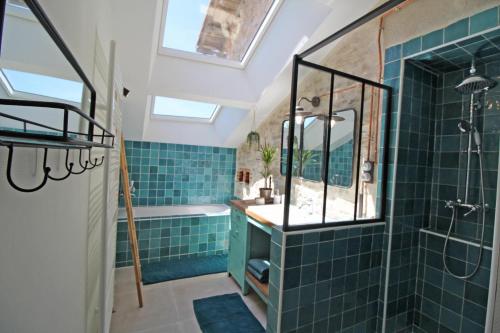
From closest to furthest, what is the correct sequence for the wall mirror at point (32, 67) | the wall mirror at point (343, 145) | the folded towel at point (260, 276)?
the wall mirror at point (32, 67)
the wall mirror at point (343, 145)
the folded towel at point (260, 276)

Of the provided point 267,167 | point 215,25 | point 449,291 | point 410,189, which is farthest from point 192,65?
point 449,291

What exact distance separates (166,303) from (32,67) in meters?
2.35

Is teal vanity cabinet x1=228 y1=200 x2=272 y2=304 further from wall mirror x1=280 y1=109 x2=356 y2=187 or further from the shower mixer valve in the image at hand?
the shower mixer valve

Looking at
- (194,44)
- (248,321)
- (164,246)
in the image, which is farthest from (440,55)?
(164,246)

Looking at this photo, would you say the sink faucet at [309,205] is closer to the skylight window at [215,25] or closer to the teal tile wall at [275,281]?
the teal tile wall at [275,281]

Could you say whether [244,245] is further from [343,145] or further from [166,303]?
[343,145]

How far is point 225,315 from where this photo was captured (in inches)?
86.3

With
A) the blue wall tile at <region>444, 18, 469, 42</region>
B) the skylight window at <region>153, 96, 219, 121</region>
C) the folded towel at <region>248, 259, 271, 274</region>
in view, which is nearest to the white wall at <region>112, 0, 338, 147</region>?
the skylight window at <region>153, 96, 219, 121</region>

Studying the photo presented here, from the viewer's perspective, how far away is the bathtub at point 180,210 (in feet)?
11.3

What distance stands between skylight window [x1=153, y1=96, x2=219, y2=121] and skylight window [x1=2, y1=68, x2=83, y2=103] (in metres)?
2.55

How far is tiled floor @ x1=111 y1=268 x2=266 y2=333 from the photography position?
6.65ft

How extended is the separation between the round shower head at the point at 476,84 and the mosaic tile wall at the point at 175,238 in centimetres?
286

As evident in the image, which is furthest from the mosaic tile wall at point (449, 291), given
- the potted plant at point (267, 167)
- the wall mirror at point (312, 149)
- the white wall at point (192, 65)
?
the white wall at point (192, 65)

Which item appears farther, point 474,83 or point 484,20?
point 474,83
